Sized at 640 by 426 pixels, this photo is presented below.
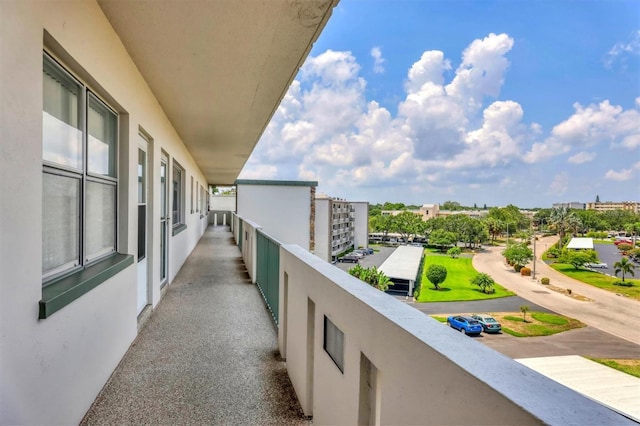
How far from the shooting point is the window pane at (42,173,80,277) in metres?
2.20

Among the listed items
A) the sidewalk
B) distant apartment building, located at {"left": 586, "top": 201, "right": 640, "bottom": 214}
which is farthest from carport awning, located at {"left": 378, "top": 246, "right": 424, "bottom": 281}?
distant apartment building, located at {"left": 586, "top": 201, "right": 640, "bottom": 214}

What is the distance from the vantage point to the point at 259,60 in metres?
3.59

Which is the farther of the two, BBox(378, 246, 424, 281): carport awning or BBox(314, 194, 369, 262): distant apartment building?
BBox(314, 194, 369, 262): distant apartment building

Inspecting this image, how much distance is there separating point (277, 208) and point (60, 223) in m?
15.0

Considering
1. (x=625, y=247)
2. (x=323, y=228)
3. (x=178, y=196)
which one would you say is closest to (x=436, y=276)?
(x=323, y=228)

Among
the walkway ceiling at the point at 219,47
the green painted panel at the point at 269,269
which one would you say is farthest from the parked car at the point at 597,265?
the walkway ceiling at the point at 219,47

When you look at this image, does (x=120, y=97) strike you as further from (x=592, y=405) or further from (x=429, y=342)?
(x=592, y=405)

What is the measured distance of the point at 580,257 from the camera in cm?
1204

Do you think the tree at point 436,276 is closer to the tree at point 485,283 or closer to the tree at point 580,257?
the tree at point 485,283

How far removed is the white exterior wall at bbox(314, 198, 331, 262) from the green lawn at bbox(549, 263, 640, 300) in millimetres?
14070

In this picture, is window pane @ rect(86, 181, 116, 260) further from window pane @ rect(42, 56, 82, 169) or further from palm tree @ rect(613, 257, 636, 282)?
palm tree @ rect(613, 257, 636, 282)

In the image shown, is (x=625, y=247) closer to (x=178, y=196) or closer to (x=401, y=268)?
(x=401, y=268)

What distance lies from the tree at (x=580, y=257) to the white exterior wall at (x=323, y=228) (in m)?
14.2

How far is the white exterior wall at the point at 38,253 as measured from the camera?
1.61m
